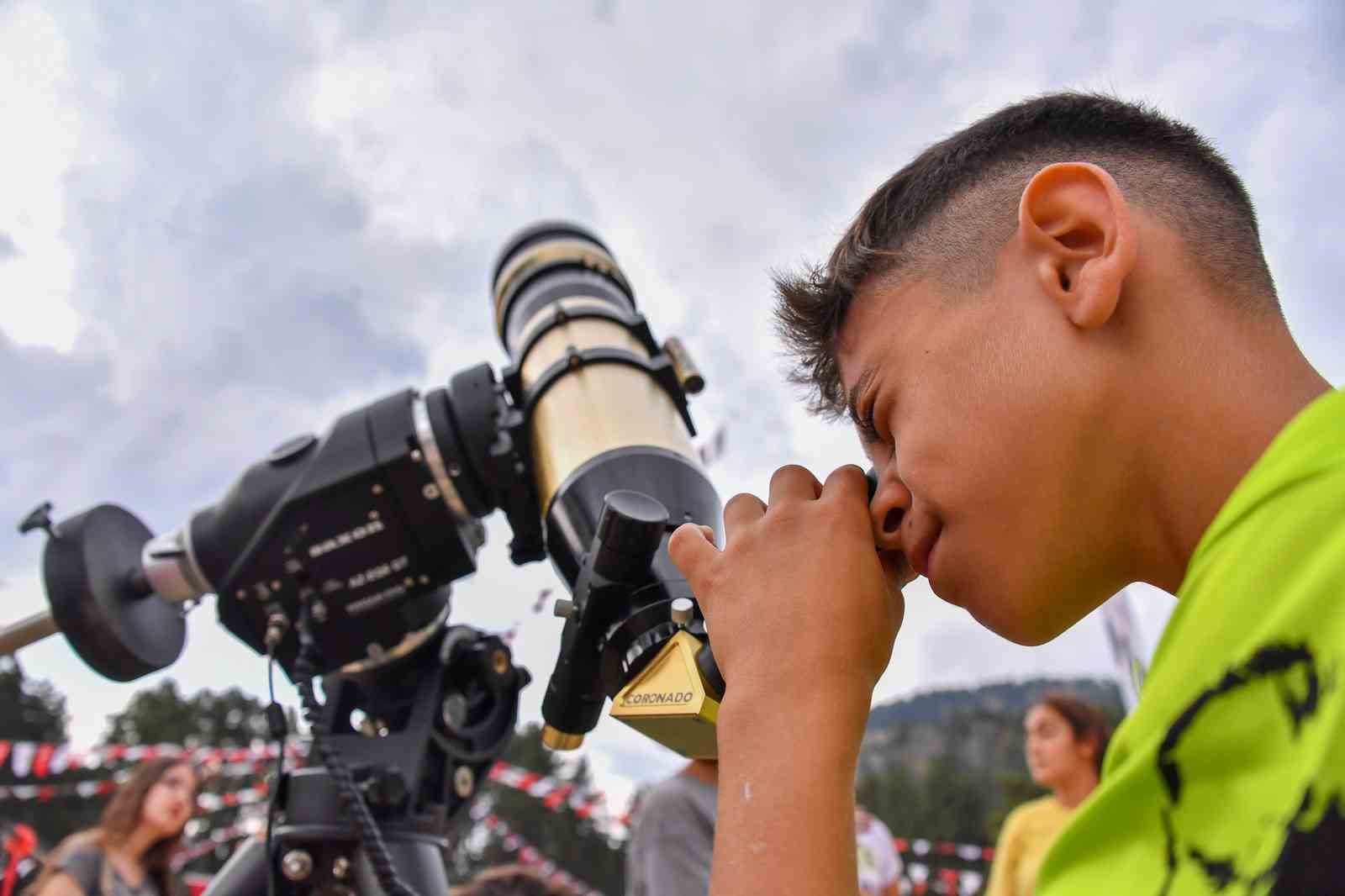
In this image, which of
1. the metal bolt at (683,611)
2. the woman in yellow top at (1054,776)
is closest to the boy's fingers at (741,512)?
the metal bolt at (683,611)

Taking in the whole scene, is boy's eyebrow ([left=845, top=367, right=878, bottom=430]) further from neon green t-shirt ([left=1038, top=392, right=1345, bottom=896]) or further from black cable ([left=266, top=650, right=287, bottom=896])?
black cable ([left=266, top=650, right=287, bottom=896])

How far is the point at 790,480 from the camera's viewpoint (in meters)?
1.07

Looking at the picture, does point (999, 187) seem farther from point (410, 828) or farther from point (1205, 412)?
point (410, 828)

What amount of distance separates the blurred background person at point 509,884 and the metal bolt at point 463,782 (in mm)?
1550

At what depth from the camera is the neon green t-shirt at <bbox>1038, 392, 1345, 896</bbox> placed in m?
0.48

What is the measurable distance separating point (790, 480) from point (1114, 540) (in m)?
0.32

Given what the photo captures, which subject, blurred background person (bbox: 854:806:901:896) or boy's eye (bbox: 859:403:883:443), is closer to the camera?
boy's eye (bbox: 859:403:883:443)

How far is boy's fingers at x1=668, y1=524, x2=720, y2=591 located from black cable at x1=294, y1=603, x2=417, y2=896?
25.5 inches

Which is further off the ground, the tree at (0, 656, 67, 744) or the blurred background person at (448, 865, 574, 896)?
the tree at (0, 656, 67, 744)

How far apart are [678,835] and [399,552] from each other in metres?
1.24

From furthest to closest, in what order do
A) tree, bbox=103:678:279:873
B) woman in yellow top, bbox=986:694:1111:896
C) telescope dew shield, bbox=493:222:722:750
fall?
tree, bbox=103:678:279:873, woman in yellow top, bbox=986:694:1111:896, telescope dew shield, bbox=493:222:722:750

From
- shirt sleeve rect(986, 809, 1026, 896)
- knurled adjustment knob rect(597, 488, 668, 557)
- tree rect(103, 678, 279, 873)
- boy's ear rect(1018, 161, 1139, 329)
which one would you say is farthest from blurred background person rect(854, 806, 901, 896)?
tree rect(103, 678, 279, 873)

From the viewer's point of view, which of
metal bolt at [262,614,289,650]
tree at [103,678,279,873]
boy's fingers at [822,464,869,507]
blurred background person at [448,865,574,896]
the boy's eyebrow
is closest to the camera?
boy's fingers at [822,464,869,507]

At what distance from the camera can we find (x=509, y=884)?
3.31 metres
